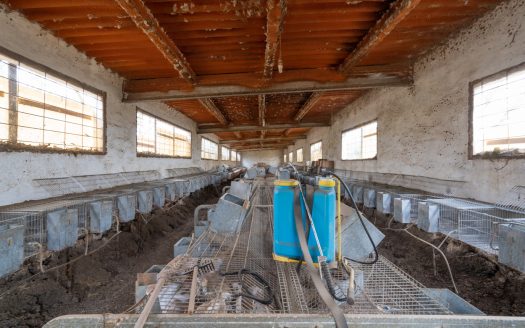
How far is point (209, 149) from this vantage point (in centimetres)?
1460

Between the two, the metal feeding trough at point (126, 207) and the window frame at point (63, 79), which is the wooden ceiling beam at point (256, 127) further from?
the metal feeding trough at point (126, 207)

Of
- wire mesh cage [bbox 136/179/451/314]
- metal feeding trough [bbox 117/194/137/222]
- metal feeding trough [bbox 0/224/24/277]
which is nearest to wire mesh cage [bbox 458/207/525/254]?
wire mesh cage [bbox 136/179/451/314]

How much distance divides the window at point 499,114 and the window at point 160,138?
687cm

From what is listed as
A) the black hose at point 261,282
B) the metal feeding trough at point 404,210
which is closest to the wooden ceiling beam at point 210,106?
the metal feeding trough at point 404,210

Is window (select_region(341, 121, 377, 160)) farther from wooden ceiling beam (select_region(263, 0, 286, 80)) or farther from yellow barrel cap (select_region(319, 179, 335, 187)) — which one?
yellow barrel cap (select_region(319, 179, 335, 187))

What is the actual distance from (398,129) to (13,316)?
660 centimetres

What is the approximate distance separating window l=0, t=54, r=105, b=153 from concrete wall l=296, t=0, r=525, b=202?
617 centimetres

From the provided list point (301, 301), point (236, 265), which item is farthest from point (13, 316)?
point (301, 301)

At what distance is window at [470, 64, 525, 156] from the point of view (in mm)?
2770

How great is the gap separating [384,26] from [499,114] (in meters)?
1.83

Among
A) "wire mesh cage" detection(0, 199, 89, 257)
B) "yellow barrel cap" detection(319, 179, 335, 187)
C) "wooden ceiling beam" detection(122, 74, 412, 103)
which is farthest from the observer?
"wooden ceiling beam" detection(122, 74, 412, 103)

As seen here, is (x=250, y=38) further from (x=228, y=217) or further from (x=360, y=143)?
(x=360, y=143)

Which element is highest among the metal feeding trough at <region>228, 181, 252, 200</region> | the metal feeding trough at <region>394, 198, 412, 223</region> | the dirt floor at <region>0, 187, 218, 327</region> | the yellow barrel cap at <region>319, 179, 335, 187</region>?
the yellow barrel cap at <region>319, 179, 335, 187</region>

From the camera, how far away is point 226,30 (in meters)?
3.51
